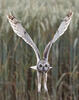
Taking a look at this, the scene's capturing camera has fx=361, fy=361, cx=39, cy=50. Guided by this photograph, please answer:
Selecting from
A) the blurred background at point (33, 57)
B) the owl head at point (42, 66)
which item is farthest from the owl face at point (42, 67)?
the blurred background at point (33, 57)

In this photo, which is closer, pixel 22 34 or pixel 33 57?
pixel 22 34

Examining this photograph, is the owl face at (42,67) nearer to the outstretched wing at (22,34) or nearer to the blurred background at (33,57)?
the outstretched wing at (22,34)

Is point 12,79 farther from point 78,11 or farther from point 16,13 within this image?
point 78,11

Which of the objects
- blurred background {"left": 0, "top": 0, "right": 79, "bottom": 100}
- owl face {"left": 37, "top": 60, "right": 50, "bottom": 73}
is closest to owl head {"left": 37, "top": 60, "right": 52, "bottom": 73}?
owl face {"left": 37, "top": 60, "right": 50, "bottom": 73}

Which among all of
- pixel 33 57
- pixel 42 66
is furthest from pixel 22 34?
pixel 33 57

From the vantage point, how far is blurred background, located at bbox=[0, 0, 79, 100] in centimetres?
185

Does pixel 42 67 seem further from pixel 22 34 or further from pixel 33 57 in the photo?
pixel 33 57

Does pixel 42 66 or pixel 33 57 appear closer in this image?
pixel 42 66

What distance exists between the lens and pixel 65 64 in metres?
1.95

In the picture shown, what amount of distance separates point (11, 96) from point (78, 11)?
2.07ft

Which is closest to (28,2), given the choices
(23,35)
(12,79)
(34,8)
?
(34,8)

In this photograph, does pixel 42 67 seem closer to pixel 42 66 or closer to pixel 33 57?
pixel 42 66

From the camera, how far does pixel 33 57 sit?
181cm

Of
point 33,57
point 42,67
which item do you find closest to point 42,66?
point 42,67
